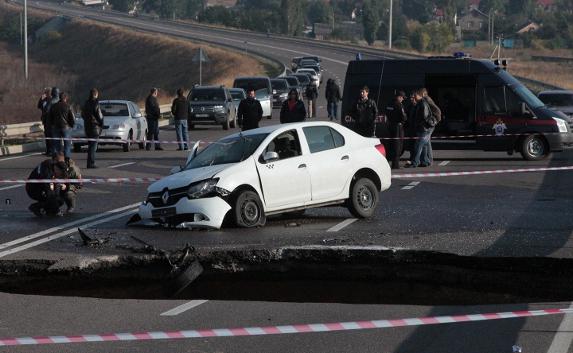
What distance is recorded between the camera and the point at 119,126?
31219mm

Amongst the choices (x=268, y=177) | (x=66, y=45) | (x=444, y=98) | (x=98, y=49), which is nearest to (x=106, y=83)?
(x=98, y=49)

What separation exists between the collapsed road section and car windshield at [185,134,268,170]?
2491 millimetres

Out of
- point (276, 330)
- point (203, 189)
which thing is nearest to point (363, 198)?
point (203, 189)

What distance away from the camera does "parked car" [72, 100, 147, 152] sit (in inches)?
1218

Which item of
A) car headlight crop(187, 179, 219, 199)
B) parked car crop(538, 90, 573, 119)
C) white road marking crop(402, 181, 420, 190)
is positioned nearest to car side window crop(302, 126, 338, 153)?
car headlight crop(187, 179, 219, 199)

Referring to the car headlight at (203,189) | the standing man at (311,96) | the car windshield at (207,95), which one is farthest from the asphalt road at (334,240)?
the standing man at (311,96)

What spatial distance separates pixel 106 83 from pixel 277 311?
289 ft

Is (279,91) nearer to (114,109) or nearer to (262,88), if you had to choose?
(262,88)

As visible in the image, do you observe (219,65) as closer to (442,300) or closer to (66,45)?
(66,45)

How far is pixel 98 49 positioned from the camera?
109m

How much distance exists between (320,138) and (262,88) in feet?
111

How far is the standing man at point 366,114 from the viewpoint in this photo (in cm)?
2408

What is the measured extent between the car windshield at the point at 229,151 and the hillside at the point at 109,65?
51716mm

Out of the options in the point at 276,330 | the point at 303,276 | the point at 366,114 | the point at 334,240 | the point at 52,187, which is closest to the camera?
the point at 276,330
